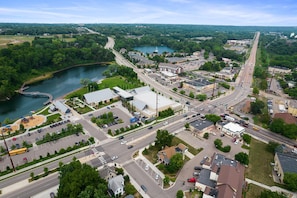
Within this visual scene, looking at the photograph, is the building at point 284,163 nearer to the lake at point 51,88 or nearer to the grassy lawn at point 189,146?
the grassy lawn at point 189,146

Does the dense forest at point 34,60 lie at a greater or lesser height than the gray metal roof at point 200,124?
greater

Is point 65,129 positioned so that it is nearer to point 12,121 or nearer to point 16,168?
point 16,168

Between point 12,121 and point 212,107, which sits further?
point 212,107

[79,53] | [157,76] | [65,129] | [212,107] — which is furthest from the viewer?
[79,53]

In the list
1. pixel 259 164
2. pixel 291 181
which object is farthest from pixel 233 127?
pixel 291 181

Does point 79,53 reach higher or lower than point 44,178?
higher

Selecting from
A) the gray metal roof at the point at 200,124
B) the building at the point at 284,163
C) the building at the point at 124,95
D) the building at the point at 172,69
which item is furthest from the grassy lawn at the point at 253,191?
the building at the point at 172,69

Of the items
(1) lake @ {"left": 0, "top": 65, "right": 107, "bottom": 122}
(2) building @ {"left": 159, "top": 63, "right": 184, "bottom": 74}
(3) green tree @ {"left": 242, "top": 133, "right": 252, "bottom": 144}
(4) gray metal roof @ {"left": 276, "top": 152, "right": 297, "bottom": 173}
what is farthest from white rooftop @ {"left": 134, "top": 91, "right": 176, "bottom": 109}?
(2) building @ {"left": 159, "top": 63, "right": 184, "bottom": 74}

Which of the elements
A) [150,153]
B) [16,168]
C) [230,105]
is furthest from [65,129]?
[230,105]

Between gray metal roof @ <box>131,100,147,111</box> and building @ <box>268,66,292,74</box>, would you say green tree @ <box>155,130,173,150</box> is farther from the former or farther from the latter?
building @ <box>268,66,292,74</box>
